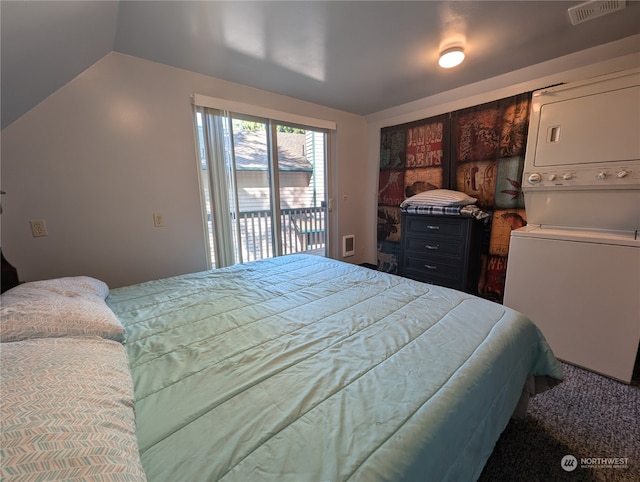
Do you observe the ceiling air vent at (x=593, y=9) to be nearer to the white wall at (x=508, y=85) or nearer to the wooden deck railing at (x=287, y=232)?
the white wall at (x=508, y=85)

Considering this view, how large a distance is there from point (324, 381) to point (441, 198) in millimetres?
2474

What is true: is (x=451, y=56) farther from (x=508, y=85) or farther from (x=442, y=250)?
(x=442, y=250)

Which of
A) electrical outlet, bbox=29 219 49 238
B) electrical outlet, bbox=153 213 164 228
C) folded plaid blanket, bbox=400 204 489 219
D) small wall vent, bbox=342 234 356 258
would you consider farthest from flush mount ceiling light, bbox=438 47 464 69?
electrical outlet, bbox=29 219 49 238

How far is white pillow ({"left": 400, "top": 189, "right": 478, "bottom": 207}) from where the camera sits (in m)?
2.63

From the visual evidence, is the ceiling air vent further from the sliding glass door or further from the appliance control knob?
the sliding glass door

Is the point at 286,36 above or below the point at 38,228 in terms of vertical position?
above

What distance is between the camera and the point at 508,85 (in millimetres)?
2461

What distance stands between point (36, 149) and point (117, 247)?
2.64ft

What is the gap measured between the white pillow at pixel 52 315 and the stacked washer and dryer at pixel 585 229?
2556mm

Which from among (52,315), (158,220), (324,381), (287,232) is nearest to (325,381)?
(324,381)

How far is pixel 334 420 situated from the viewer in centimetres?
66

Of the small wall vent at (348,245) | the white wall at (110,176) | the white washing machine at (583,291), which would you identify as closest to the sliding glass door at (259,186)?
the white wall at (110,176)

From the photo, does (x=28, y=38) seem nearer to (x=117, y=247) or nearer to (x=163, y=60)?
(x=163, y=60)

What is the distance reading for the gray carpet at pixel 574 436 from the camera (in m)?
1.14
